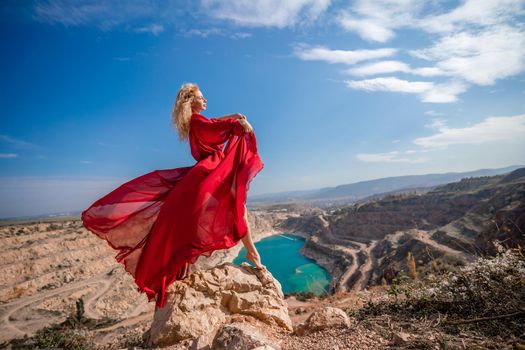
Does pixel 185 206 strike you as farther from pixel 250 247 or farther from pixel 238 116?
pixel 238 116

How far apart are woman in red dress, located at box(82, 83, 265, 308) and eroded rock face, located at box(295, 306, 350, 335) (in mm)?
1068

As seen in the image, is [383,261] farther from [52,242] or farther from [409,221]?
[52,242]

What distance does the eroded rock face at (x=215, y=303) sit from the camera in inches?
125

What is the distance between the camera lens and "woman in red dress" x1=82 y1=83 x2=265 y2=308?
10.9ft

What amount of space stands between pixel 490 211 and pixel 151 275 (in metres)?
36.5

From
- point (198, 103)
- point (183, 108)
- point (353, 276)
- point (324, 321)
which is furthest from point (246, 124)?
point (353, 276)

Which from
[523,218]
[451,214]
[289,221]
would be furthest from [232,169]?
[289,221]

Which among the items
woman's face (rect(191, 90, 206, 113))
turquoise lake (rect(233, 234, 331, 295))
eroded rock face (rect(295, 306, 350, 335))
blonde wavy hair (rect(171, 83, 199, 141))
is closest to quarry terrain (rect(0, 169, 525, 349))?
eroded rock face (rect(295, 306, 350, 335))

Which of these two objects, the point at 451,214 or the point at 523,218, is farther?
the point at 451,214

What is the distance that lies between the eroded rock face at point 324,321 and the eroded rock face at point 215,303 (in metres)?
0.46

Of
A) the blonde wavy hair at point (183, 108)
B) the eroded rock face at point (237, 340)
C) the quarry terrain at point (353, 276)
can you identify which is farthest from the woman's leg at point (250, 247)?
the blonde wavy hair at point (183, 108)

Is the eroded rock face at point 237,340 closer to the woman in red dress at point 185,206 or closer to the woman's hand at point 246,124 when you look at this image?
the woman in red dress at point 185,206

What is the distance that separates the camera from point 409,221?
139ft

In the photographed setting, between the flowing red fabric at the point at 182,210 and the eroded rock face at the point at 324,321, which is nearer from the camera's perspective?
the eroded rock face at the point at 324,321
